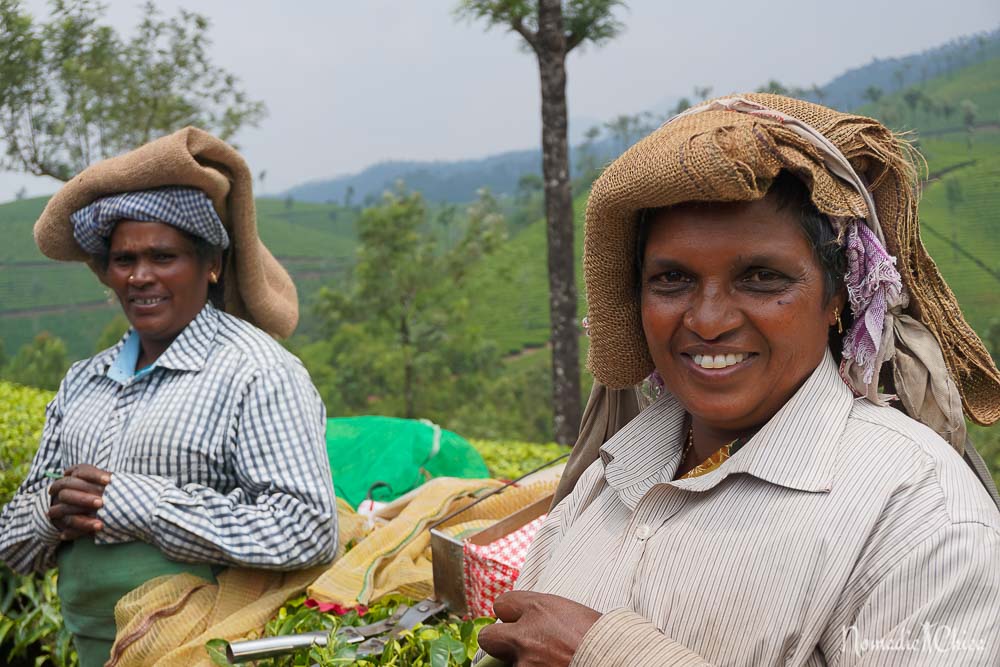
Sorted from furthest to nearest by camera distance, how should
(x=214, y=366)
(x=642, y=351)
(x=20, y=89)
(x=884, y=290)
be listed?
1. (x=20, y=89)
2. (x=214, y=366)
3. (x=642, y=351)
4. (x=884, y=290)

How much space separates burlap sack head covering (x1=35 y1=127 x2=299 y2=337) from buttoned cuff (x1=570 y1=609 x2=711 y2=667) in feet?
6.81

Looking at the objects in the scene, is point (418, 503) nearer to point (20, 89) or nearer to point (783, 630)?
point (783, 630)

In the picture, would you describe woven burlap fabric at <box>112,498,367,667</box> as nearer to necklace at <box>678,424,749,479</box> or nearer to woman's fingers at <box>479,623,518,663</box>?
woman's fingers at <box>479,623,518,663</box>

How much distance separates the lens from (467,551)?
2422 millimetres

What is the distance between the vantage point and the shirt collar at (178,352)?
2877 mm

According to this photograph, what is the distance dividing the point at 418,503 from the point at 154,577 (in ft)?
2.80

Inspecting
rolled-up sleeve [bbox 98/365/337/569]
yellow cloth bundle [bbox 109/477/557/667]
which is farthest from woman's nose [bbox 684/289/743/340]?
rolled-up sleeve [bbox 98/365/337/569]

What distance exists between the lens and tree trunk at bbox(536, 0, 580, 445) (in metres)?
7.28

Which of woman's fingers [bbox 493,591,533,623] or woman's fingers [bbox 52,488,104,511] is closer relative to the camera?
woman's fingers [bbox 493,591,533,623]

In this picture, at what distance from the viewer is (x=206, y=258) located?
3.12m

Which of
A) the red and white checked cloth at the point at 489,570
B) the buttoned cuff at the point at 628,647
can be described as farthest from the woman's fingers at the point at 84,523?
the buttoned cuff at the point at 628,647

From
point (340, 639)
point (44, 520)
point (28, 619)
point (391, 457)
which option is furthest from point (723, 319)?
point (28, 619)

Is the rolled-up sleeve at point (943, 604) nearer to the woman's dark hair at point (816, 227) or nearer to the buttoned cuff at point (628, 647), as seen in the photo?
the buttoned cuff at point (628, 647)

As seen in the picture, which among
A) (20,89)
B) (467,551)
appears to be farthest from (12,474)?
A: (20,89)
